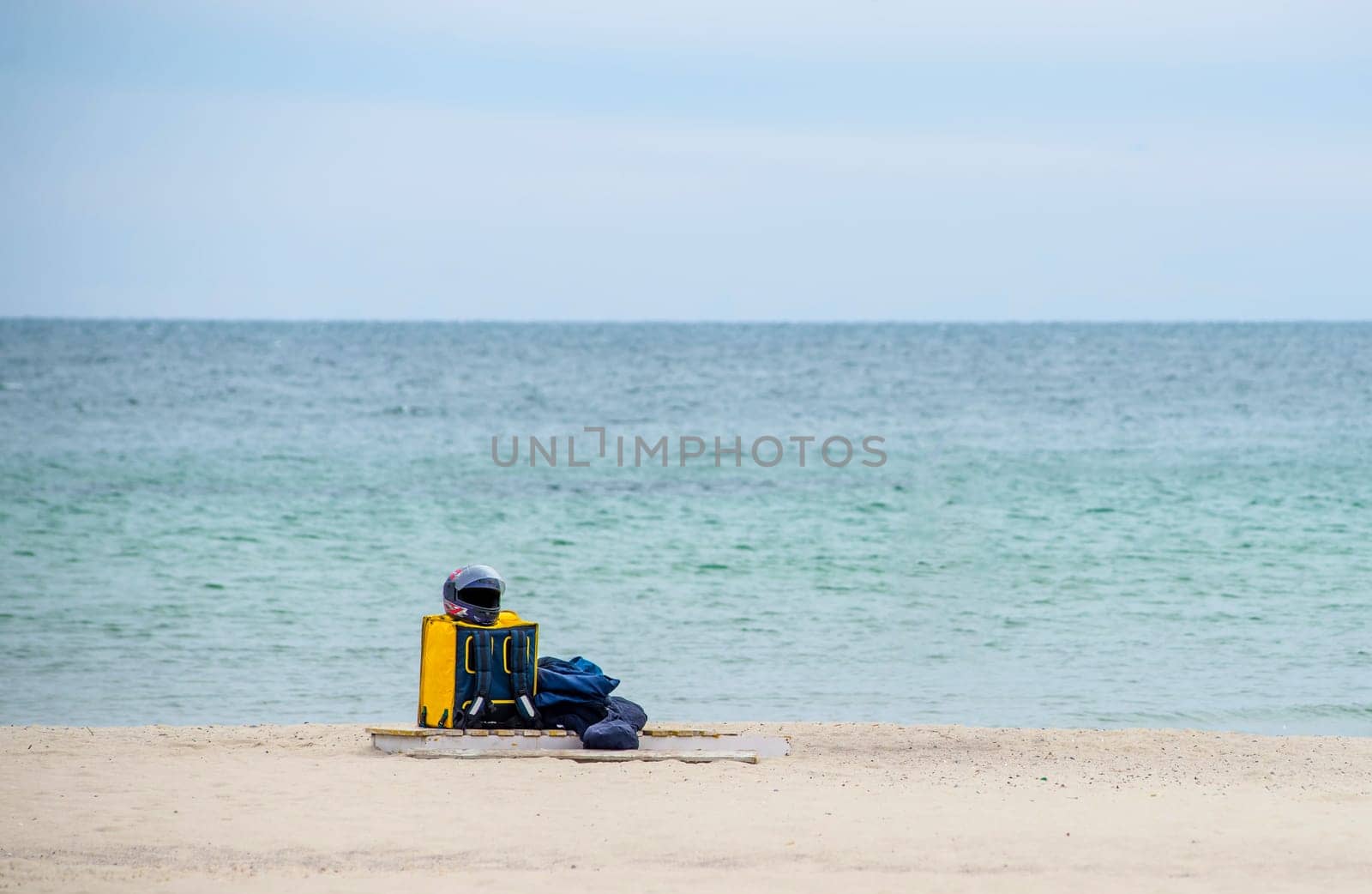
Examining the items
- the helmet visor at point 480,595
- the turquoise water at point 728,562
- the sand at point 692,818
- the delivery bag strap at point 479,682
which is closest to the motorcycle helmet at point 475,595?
the helmet visor at point 480,595

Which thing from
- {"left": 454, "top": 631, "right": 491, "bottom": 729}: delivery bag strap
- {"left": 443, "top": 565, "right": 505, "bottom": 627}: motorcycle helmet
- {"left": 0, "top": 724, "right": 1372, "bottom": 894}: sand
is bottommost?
{"left": 0, "top": 724, "right": 1372, "bottom": 894}: sand

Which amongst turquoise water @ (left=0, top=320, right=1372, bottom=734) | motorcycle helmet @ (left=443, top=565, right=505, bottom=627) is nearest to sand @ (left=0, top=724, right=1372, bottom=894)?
motorcycle helmet @ (left=443, top=565, right=505, bottom=627)

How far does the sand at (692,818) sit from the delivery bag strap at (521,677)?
319mm

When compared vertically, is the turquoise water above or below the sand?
above

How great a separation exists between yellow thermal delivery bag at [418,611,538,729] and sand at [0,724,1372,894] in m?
0.32

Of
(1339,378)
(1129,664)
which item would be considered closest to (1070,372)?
(1339,378)

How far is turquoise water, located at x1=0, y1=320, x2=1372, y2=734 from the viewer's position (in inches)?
387

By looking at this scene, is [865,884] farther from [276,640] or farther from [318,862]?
[276,640]

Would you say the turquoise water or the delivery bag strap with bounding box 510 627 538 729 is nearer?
the delivery bag strap with bounding box 510 627 538 729

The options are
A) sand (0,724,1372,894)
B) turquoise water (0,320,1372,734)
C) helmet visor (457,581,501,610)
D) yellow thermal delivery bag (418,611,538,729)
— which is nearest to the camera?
sand (0,724,1372,894)

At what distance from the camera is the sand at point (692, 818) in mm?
5355

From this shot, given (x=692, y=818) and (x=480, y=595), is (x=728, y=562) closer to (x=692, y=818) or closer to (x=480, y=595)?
(x=480, y=595)

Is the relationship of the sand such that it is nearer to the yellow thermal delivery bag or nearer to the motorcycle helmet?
the yellow thermal delivery bag

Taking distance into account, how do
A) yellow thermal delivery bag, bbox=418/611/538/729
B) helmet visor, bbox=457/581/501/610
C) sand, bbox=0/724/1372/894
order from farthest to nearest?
helmet visor, bbox=457/581/501/610, yellow thermal delivery bag, bbox=418/611/538/729, sand, bbox=0/724/1372/894
